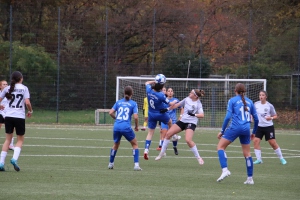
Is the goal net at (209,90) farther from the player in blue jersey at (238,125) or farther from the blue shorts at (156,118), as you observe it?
the player in blue jersey at (238,125)

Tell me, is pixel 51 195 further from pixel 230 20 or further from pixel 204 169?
pixel 230 20

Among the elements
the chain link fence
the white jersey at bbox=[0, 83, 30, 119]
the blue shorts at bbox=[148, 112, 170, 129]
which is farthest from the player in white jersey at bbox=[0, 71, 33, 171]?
the chain link fence

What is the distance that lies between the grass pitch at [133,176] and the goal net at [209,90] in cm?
982

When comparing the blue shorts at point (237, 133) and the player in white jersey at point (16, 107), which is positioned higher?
the player in white jersey at point (16, 107)

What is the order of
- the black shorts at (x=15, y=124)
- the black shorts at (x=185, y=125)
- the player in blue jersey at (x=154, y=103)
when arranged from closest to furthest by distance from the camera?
the black shorts at (x=15, y=124)
the black shorts at (x=185, y=125)
the player in blue jersey at (x=154, y=103)

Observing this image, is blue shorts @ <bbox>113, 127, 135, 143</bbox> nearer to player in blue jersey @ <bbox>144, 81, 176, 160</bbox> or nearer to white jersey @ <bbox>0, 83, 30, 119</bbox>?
white jersey @ <bbox>0, 83, 30, 119</bbox>

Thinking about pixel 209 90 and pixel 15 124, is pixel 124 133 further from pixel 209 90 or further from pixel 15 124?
pixel 209 90

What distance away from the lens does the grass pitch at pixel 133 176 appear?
9.75m

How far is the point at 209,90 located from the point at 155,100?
51.6ft

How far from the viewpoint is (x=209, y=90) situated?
31.6 m

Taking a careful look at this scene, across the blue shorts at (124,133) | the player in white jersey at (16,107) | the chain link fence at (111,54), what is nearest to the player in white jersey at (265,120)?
the blue shorts at (124,133)

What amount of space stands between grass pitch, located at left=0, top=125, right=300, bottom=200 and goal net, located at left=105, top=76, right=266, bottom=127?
32.2ft

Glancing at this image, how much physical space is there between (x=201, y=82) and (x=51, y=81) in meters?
8.03

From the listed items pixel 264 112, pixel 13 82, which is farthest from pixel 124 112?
pixel 264 112
